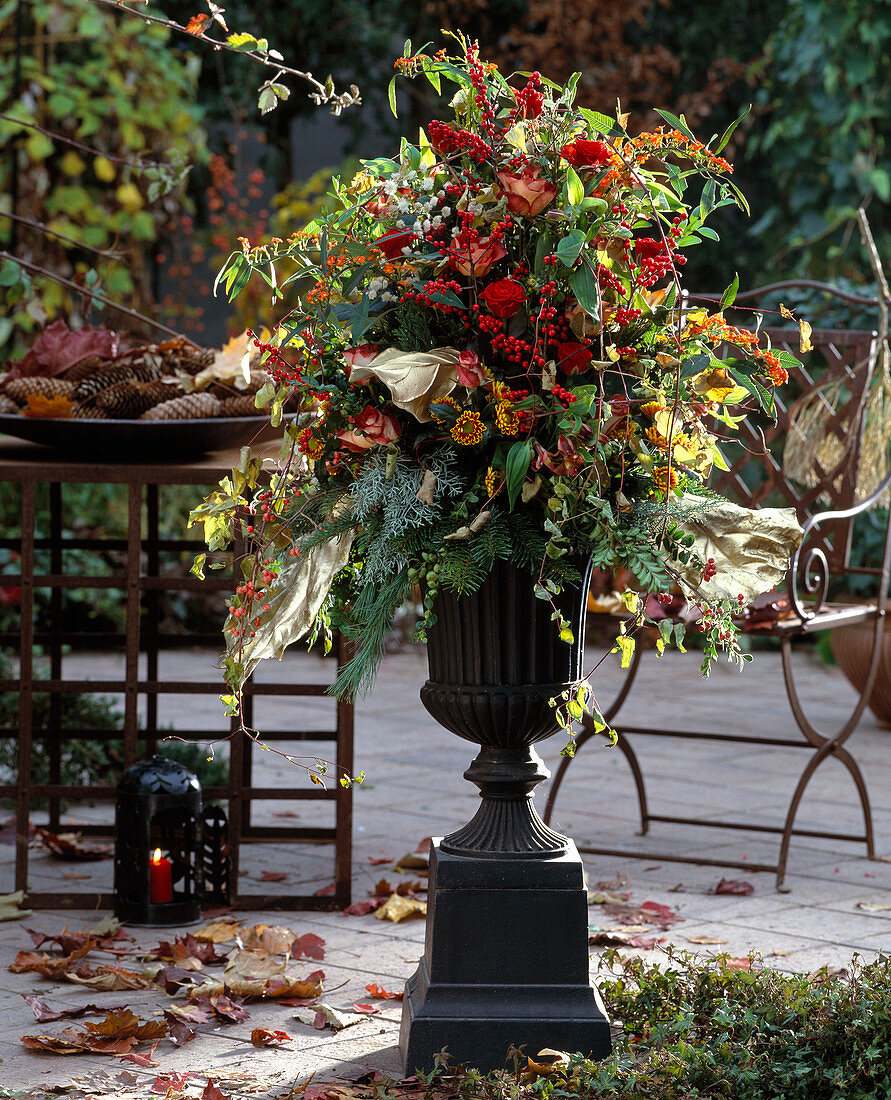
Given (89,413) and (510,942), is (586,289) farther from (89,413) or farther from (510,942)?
(89,413)

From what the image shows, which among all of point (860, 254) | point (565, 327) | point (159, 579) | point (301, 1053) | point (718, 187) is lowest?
point (301, 1053)

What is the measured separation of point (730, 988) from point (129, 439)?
5.62 ft

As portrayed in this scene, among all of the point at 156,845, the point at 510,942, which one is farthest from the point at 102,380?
the point at 510,942

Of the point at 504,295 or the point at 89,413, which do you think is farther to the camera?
the point at 89,413

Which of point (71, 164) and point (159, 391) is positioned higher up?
point (71, 164)

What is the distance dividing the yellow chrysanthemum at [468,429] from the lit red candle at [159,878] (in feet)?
4.63

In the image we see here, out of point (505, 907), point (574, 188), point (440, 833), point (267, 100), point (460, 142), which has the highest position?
point (267, 100)

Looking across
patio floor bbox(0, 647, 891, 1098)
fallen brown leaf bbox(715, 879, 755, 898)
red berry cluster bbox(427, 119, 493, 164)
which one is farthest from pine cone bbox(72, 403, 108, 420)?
fallen brown leaf bbox(715, 879, 755, 898)

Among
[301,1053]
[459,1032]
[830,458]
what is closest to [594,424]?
[459,1032]

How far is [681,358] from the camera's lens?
212cm

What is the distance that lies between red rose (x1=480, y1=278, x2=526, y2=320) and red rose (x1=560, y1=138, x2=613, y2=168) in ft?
0.68

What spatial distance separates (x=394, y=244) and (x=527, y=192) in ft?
0.76

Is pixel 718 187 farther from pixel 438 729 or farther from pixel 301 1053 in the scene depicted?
pixel 438 729

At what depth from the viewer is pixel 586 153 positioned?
2029 mm
